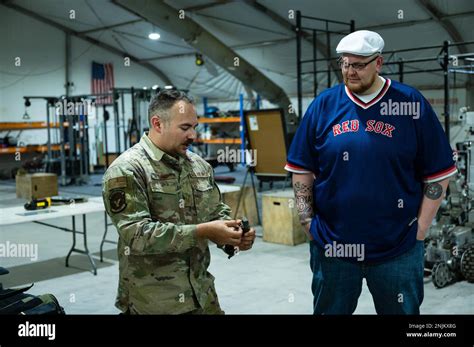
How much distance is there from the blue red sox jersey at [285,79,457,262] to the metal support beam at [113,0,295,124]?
29.1ft

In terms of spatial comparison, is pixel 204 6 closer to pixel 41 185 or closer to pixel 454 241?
pixel 41 185

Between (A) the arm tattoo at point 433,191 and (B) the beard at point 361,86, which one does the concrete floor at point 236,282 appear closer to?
(A) the arm tattoo at point 433,191

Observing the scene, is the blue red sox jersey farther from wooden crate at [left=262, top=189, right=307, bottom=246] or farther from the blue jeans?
wooden crate at [left=262, top=189, right=307, bottom=246]

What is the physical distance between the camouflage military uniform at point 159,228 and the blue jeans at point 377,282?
0.47 metres

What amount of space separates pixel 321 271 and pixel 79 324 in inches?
37.9

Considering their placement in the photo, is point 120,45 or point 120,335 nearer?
point 120,335

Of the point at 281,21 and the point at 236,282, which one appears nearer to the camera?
the point at 236,282

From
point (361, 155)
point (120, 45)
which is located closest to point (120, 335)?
point (361, 155)

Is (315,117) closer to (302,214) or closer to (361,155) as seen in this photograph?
(361,155)

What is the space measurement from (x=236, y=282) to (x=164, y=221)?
9.75ft

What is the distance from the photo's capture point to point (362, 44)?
2.15 m

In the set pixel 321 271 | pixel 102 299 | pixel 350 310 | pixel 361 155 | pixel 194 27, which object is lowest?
pixel 102 299

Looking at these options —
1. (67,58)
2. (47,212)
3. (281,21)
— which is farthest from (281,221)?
(67,58)

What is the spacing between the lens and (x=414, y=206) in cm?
224
